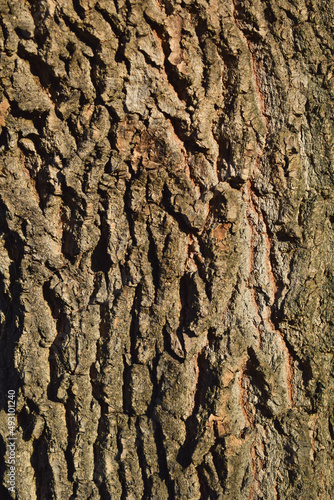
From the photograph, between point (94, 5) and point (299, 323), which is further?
point (299, 323)

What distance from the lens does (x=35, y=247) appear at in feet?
5.42

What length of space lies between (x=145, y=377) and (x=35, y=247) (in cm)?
57

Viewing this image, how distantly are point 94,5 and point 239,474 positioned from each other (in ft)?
5.16

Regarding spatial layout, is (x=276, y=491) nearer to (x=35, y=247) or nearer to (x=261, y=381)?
(x=261, y=381)

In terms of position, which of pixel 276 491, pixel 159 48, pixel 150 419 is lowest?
pixel 276 491

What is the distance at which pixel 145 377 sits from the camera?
163 centimetres

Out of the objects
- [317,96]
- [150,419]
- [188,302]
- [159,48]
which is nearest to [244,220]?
[188,302]

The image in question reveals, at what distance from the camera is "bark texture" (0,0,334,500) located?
61.7 inches

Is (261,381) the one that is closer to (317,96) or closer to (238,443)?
(238,443)

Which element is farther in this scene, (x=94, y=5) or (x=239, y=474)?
(x=239, y=474)

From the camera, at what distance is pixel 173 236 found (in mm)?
1600

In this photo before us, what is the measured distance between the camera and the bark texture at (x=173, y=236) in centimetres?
157

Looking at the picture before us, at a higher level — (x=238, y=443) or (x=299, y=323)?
(x=299, y=323)

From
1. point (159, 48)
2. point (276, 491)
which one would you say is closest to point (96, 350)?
point (276, 491)
